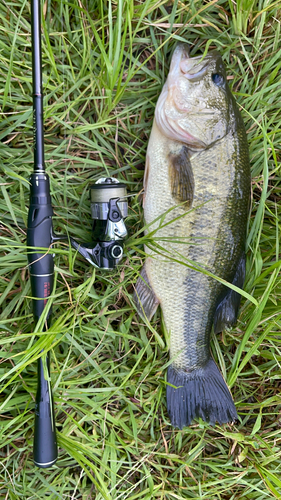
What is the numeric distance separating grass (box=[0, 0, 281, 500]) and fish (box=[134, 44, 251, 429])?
0.10 m

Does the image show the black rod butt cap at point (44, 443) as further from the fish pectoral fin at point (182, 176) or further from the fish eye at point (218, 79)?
the fish eye at point (218, 79)

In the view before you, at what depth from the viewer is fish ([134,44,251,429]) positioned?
5.41 feet

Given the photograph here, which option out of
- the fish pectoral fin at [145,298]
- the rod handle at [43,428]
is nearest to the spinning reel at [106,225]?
the fish pectoral fin at [145,298]

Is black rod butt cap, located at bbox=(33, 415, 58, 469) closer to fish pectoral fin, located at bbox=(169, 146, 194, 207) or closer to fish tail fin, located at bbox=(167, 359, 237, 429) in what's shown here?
fish tail fin, located at bbox=(167, 359, 237, 429)

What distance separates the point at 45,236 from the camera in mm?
1444

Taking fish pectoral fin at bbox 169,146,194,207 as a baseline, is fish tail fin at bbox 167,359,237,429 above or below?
below

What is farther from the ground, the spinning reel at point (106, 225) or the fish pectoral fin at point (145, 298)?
the spinning reel at point (106, 225)

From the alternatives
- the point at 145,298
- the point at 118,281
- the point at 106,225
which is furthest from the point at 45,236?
the point at 145,298

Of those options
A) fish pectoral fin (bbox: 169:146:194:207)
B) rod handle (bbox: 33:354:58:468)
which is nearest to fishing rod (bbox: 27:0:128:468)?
rod handle (bbox: 33:354:58:468)

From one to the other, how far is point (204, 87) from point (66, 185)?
867mm

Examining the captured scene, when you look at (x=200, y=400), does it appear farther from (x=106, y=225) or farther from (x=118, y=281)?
(x=106, y=225)

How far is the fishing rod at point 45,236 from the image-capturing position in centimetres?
139

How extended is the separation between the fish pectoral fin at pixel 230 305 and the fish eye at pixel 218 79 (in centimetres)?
91

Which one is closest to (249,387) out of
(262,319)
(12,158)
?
(262,319)
